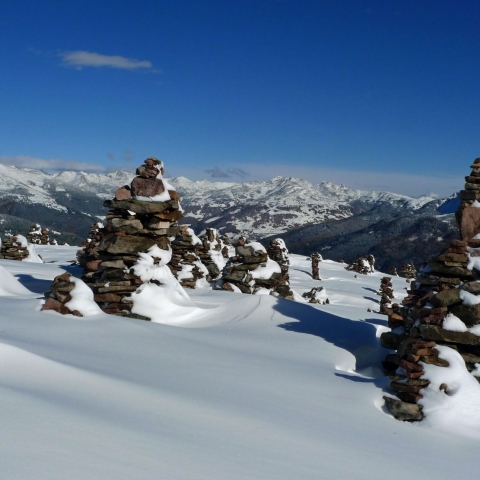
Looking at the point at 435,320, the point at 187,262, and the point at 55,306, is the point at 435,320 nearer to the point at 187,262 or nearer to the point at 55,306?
the point at 55,306

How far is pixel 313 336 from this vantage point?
10.8 metres

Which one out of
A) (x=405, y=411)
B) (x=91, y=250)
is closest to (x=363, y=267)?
(x=91, y=250)

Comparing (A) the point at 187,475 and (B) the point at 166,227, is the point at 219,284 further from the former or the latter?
(A) the point at 187,475

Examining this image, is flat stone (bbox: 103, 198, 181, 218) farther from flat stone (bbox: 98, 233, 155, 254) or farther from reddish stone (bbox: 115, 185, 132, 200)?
flat stone (bbox: 98, 233, 155, 254)

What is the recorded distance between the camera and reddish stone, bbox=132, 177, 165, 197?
43.6ft

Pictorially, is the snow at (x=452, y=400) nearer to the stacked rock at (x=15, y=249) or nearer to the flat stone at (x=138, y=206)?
the flat stone at (x=138, y=206)

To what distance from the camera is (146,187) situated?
13312 mm

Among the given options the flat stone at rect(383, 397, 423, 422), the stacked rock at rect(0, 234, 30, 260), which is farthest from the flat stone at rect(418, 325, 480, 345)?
the stacked rock at rect(0, 234, 30, 260)

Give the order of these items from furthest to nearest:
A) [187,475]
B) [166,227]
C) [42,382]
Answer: [166,227], [42,382], [187,475]

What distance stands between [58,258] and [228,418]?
35.4m

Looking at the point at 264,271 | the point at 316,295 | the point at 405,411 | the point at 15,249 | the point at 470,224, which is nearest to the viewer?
the point at 405,411

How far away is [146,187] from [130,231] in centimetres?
128

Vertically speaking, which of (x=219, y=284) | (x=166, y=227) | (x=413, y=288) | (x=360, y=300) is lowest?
(x=360, y=300)

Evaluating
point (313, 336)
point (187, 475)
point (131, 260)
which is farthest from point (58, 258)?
point (187, 475)
